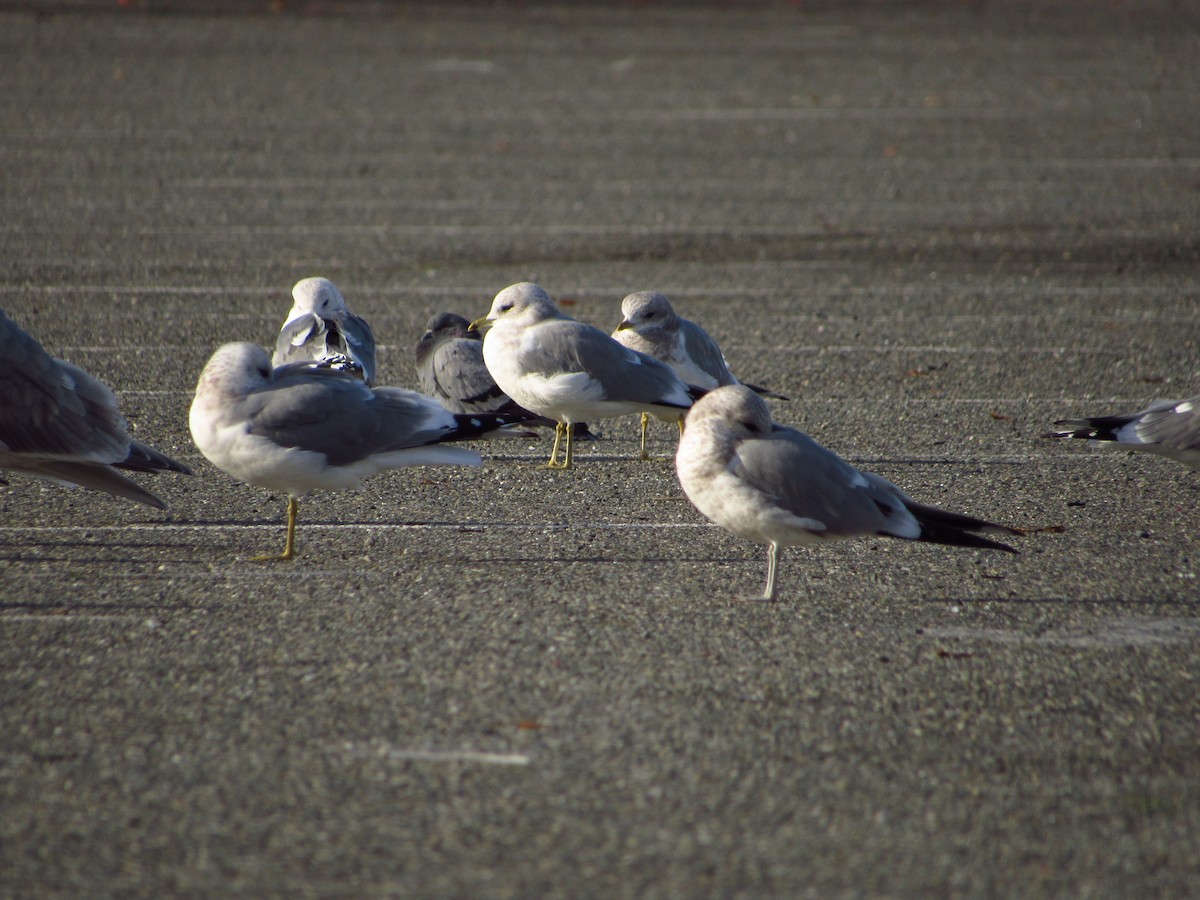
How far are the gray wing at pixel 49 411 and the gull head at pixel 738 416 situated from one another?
106 inches

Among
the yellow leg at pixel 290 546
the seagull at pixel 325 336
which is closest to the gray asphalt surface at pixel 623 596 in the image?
the yellow leg at pixel 290 546

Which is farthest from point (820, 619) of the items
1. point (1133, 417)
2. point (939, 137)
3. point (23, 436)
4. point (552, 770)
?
point (939, 137)

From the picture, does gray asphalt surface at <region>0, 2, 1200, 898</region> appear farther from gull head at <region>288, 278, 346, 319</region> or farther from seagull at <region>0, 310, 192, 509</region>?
gull head at <region>288, 278, 346, 319</region>

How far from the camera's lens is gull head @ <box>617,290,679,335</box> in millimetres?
7426

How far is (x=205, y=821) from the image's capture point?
369 cm

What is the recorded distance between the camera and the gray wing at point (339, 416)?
5.53 metres

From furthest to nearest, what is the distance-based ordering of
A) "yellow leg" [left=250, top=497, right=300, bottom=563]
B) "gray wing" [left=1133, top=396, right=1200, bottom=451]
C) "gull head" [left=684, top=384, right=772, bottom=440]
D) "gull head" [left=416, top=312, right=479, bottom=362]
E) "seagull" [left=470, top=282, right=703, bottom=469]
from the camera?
"gull head" [left=416, top=312, right=479, bottom=362] < "seagull" [left=470, top=282, right=703, bottom=469] < "gray wing" [left=1133, top=396, right=1200, bottom=451] < "yellow leg" [left=250, top=497, right=300, bottom=563] < "gull head" [left=684, top=384, right=772, bottom=440]

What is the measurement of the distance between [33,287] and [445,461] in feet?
21.5

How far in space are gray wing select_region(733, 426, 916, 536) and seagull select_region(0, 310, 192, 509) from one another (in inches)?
104

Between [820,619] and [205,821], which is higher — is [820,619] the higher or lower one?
the higher one

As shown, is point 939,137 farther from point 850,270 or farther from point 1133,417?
point 1133,417

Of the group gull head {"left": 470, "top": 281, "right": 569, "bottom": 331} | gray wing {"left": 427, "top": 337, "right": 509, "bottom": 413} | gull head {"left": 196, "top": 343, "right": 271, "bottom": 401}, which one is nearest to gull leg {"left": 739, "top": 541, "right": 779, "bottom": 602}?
gull head {"left": 196, "top": 343, "right": 271, "bottom": 401}

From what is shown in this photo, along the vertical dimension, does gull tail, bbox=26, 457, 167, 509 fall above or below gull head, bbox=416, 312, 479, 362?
below

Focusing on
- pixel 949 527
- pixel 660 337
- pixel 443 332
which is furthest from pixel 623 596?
pixel 443 332
